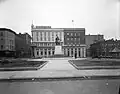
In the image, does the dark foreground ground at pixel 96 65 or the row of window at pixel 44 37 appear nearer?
the dark foreground ground at pixel 96 65

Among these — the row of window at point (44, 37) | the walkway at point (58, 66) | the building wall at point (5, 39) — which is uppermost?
the row of window at point (44, 37)

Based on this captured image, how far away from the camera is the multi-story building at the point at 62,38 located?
3423 inches

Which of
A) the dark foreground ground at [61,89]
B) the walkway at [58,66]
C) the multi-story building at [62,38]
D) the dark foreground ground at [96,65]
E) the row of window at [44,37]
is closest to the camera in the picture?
the dark foreground ground at [61,89]

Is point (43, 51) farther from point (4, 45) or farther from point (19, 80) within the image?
point (19, 80)

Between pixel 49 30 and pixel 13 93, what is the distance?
85.7m

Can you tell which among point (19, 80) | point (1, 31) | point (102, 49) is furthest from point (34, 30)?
point (19, 80)

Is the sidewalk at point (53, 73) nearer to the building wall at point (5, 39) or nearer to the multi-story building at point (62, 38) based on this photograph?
the building wall at point (5, 39)

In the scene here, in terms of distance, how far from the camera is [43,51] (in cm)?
8569

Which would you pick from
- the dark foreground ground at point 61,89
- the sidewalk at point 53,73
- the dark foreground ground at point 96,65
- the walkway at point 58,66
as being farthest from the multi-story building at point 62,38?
the dark foreground ground at point 61,89

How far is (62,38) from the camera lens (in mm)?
A: 89688

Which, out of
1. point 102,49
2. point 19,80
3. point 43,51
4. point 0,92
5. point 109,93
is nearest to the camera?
point 109,93

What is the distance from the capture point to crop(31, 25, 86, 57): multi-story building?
86938mm

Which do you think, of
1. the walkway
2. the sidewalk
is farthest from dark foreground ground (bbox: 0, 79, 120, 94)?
the walkway

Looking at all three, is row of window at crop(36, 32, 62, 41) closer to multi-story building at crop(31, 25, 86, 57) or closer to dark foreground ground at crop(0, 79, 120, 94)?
multi-story building at crop(31, 25, 86, 57)
